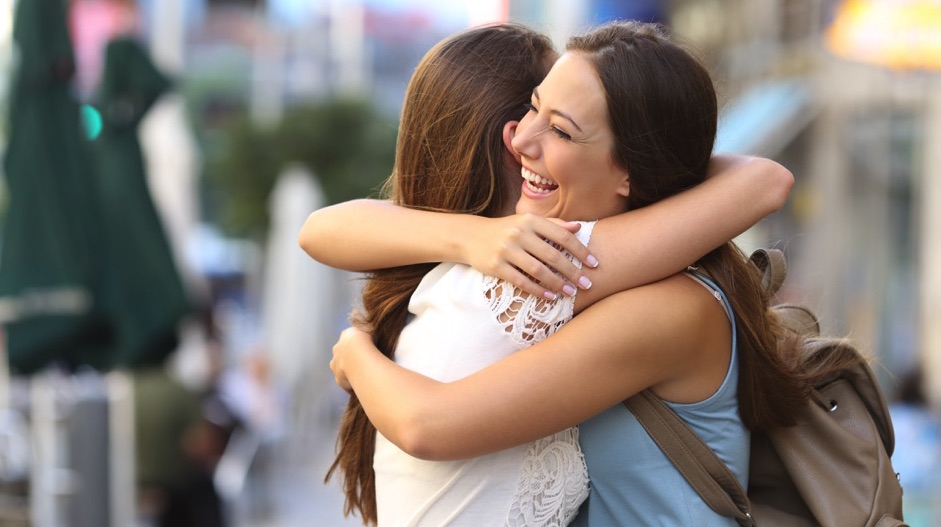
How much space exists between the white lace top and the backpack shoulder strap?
130 mm

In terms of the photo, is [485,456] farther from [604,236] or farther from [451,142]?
[451,142]

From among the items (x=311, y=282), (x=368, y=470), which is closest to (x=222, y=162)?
(x=311, y=282)

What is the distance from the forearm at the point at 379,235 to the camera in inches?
77.4

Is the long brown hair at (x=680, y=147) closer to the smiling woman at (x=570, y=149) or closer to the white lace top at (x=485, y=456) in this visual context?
the smiling woman at (x=570, y=149)

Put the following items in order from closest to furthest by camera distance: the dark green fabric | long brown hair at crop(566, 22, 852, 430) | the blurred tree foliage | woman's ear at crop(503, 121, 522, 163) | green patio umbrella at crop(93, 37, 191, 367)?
long brown hair at crop(566, 22, 852, 430) < woman's ear at crop(503, 121, 522, 163) < green patio umbrella at crop(93, 37, 191, 367) < the dark green fabric < the blurred tree foliage

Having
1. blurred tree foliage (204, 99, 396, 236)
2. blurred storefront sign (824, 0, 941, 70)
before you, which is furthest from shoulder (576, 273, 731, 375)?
blurred tree foliage (204, 99, 396, 236)

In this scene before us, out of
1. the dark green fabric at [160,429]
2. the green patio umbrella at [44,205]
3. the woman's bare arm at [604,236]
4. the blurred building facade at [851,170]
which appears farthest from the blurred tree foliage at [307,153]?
the woman's bare arm at [604,236]

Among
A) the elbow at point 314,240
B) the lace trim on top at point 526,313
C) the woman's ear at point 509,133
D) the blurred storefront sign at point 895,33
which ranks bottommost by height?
the blurred storefront sign at point 895,33

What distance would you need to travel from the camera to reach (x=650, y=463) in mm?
1874

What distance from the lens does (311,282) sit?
12047 millimetres

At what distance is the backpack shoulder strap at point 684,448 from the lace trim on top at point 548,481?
0.42 feet

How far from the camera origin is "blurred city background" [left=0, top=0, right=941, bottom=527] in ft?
17.9

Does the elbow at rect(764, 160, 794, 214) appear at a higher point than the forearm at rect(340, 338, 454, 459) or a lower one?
higher

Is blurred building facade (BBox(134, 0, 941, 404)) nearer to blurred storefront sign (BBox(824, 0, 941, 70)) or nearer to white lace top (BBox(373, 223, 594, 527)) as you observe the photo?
blurred storefront sign (BBox(824, 0, 941, 70))
